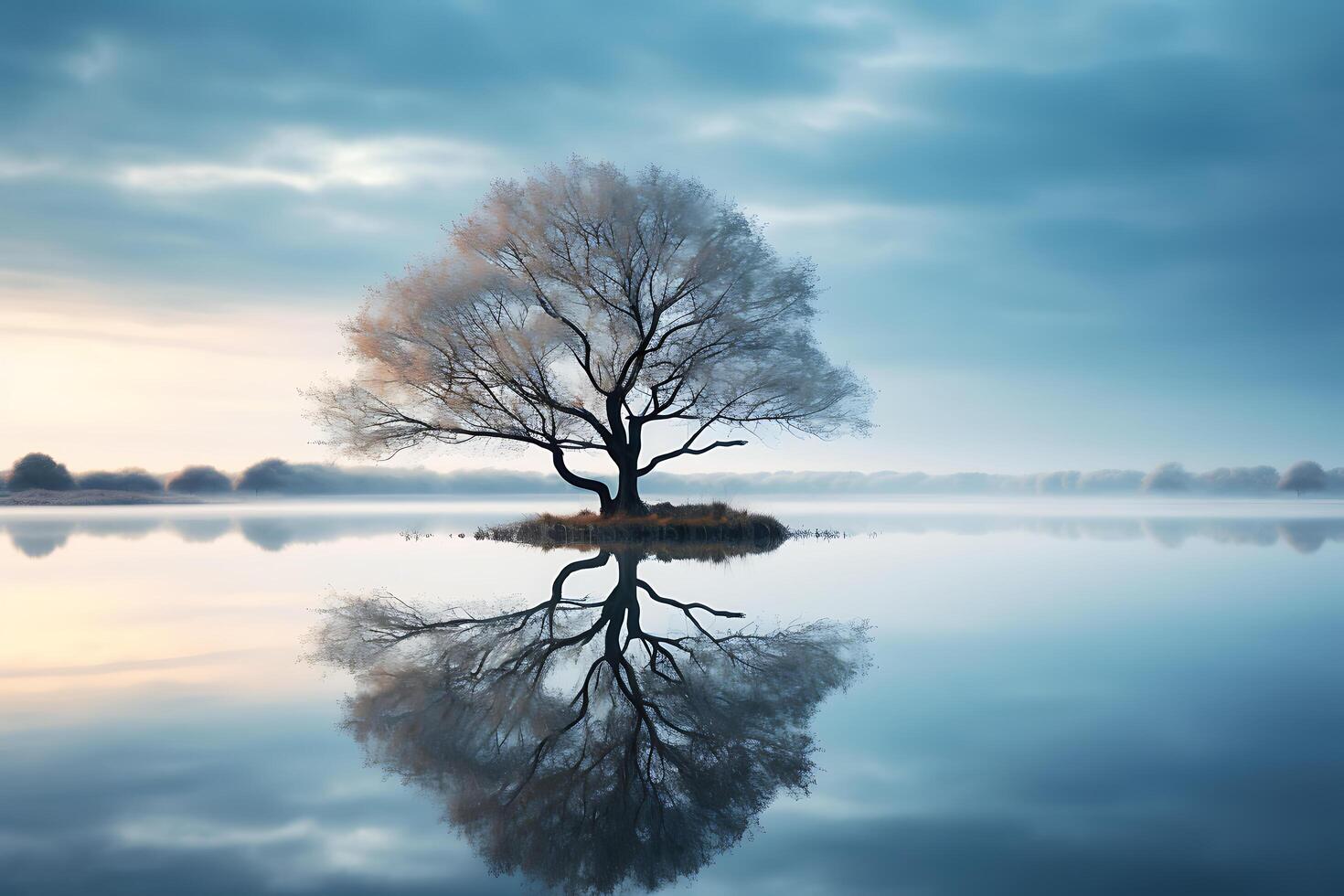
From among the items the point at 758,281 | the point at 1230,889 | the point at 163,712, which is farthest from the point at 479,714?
the point at 758,281

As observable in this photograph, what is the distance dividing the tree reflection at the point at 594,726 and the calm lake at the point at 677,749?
0.03 meters

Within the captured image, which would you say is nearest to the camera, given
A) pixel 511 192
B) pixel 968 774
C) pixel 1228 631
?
pixel 968 774

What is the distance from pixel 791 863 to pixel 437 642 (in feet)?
18.5

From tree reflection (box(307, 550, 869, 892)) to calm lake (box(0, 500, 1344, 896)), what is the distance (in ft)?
0.09

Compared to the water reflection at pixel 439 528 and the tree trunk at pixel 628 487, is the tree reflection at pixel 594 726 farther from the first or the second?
the tree trunk at pixel 628 487

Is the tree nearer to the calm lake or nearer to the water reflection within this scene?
the water reflection

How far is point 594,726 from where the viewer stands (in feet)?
17.8

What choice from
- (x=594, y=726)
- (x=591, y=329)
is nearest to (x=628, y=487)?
(x=591, y=329)

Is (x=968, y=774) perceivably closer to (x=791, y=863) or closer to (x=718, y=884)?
(x=791, y=863)

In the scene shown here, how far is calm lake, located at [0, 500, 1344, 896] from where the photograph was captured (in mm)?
3527

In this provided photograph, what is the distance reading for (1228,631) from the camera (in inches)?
356

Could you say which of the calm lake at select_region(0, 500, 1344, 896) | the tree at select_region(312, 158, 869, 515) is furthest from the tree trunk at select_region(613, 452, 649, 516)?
the calm lake at select_region(0, 500, 1344, 896)

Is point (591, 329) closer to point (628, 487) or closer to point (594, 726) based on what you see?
point (628, 487)

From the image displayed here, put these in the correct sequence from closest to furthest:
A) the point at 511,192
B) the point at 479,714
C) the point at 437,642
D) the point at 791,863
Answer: the point at 791,863, the point at 479,714, the point at 437,642, the point at 511,192
